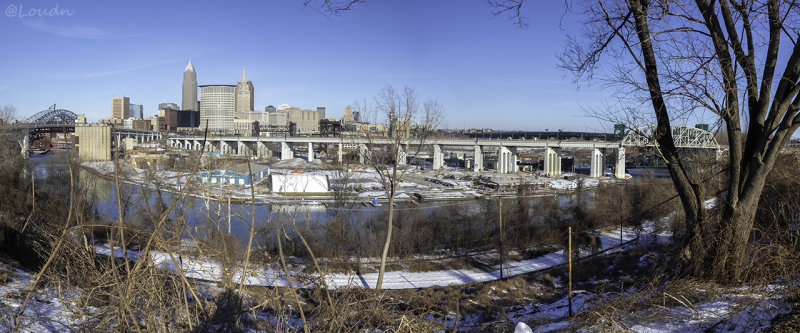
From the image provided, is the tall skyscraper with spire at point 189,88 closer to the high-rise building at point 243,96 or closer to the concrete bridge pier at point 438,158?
the high-rise building at point 243,96

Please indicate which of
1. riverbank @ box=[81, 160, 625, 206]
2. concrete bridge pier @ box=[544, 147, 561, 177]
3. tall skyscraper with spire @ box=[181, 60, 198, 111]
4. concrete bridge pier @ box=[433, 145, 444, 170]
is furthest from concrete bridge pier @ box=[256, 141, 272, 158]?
tall skyscraper with spire @ box=[181, 60, 198, 111]

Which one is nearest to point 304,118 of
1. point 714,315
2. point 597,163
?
point 597,163

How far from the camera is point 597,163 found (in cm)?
3944

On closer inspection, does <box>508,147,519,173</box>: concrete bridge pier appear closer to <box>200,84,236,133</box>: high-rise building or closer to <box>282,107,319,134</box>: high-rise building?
<box>282,107,319,134</box>: high-rise building

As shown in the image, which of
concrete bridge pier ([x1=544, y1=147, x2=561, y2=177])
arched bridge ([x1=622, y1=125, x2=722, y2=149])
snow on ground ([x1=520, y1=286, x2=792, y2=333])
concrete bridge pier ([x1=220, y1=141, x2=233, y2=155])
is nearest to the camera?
snow on ground ([x1=520, y1=286, x2=792, y2=333])

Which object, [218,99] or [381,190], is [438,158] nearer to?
[381,190]

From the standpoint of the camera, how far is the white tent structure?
26227mm

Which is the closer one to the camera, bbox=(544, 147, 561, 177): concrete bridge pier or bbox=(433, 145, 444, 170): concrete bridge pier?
bbox=(544, 147, 561, 177): concrete bridge pier

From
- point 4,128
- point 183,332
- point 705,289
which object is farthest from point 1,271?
point 4,128

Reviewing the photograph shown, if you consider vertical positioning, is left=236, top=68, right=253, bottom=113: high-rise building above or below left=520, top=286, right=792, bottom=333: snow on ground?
above

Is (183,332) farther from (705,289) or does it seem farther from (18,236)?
(18,236)

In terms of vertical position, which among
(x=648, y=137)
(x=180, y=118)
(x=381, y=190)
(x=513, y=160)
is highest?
(x=180, y=118)

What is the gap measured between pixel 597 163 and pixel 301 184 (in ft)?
84.0

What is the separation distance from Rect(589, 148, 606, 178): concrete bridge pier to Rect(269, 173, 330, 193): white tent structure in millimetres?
23648
